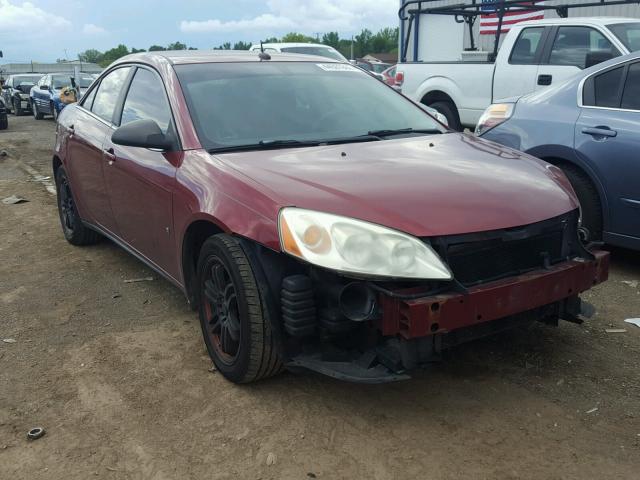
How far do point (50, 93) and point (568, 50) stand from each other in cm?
1631

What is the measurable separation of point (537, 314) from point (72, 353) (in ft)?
8.15

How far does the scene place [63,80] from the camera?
814 inches

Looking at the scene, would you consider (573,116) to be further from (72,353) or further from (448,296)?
(72,353)

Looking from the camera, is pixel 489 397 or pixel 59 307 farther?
pixel 59 307

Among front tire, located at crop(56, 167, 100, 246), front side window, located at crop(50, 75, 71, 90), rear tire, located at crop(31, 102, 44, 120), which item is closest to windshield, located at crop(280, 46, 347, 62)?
front side window, located at crop(50, 75, 71, 90)

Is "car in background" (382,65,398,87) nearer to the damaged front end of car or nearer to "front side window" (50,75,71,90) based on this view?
the damaged front end of car

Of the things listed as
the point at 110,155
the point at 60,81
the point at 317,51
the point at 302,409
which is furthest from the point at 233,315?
the point at 60,81

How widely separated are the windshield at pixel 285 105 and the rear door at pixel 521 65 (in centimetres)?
463

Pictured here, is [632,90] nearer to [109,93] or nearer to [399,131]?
[399,131]

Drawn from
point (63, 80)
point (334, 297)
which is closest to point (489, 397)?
point (334, 297)

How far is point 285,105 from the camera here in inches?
150

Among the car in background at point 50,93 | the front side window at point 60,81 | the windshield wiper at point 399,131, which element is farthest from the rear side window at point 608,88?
the front side window at point 60,81

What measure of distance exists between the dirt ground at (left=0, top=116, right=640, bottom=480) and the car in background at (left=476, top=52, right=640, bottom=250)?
2.04 ft

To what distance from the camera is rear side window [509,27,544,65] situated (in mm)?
8352
